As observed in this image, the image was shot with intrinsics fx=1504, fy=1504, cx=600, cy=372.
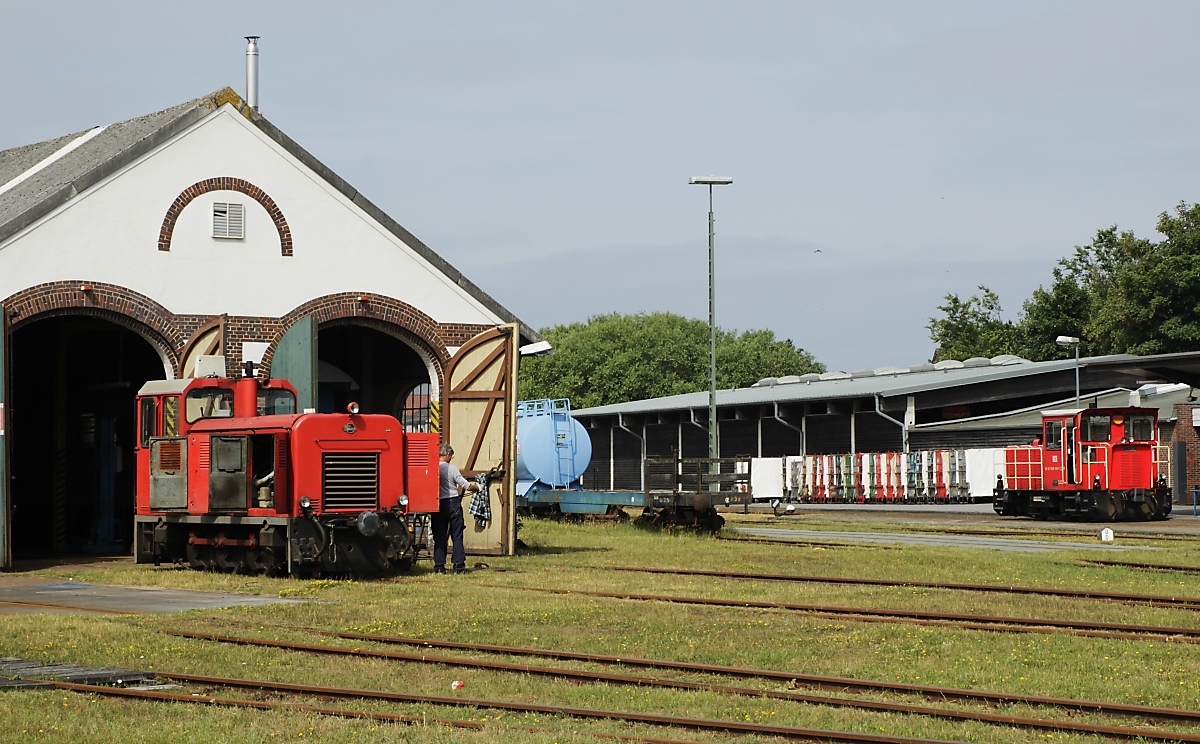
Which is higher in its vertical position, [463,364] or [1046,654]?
[463,364]

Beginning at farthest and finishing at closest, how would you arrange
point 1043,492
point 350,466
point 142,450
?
point 1043,492 → point 142,450 → point 350,466

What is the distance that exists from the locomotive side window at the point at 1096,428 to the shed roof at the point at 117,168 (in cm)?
1879

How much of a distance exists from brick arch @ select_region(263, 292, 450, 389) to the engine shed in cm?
3

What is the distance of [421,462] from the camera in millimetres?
21000

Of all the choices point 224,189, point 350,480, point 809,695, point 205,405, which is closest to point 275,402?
point 205,405

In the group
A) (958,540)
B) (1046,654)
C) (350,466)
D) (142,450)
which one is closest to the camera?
(1046,654)

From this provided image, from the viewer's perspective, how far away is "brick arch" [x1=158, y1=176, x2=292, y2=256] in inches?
990

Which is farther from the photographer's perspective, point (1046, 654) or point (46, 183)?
point (46, 183)

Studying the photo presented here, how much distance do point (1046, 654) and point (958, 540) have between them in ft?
62.3

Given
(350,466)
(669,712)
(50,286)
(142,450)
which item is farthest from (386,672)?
(50,286)

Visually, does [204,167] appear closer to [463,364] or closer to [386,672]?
[463,364]

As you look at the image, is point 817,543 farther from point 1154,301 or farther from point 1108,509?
point 1154,301

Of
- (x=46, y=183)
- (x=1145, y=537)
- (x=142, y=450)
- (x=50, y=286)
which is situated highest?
(x=46, y=183)

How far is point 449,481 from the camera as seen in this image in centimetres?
2145
